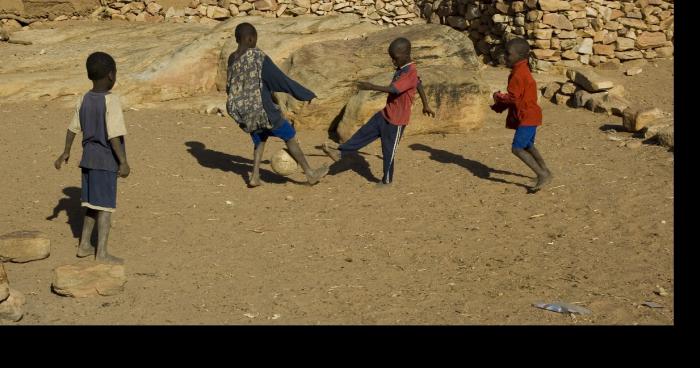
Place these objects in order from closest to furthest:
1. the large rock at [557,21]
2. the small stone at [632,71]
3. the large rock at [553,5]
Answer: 1. the large rock at [553,5]
2. the large rock at [557,21]
3. the small stone at [632,71]

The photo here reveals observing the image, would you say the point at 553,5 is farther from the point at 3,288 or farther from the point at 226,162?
the point at 3,288

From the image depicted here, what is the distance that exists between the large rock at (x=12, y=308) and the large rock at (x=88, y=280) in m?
0.34

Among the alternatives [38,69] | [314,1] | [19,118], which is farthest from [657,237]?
[314,1]

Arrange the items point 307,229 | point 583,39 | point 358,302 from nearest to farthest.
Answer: point 358,302
point 307,229
point 583,39

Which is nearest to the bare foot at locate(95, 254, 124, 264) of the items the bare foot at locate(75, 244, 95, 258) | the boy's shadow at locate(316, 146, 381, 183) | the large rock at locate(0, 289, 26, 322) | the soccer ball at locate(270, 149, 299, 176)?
the bare foot at locate(75, 244, 95, 258)

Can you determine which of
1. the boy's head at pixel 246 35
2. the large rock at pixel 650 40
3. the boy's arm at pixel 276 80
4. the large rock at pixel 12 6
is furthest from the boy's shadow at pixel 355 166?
the large rock at pixel 12 6

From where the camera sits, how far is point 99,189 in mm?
6000

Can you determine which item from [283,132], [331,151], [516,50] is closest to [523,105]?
[516,50]

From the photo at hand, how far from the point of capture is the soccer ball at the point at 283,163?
836cm

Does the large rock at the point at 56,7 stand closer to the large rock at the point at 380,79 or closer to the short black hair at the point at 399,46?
the large rock at the point at 380,79

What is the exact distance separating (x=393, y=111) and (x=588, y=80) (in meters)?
4.10

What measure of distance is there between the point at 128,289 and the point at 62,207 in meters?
2.17

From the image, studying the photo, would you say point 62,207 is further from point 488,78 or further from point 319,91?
point 488,78

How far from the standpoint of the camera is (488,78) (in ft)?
39.3
